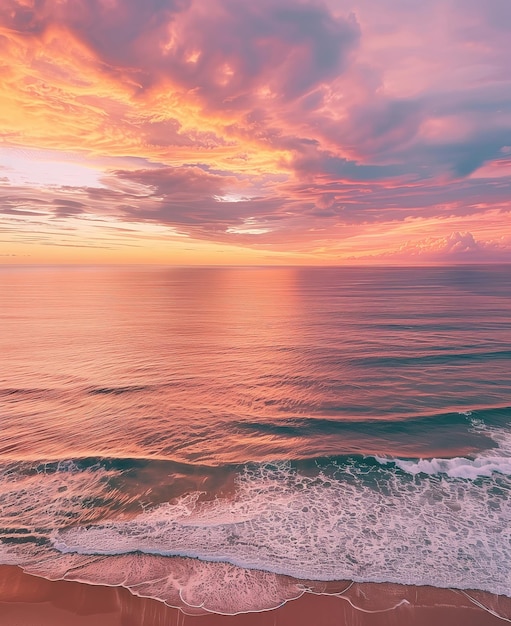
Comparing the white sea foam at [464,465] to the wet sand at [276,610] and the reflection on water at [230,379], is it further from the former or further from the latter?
the wet sand at [276,610]

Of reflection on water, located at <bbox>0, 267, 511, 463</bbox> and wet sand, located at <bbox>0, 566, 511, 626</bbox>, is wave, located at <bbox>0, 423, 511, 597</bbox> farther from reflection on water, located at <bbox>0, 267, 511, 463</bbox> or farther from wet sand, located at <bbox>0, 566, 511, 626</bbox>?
reflection on water, located at <bbox>0, 267, 511, 463</bbox>

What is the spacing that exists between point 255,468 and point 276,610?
23.3 ft

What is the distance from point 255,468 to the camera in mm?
17422

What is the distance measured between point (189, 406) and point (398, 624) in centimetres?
1648

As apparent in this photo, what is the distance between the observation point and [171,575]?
11555mm

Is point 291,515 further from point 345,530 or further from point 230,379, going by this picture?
point 230,379

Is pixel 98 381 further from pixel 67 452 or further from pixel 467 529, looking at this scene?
pixel 467 529

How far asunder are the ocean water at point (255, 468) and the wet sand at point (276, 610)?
0.37 metres

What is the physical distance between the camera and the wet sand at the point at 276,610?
10.1m

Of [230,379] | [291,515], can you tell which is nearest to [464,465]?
[291,515]

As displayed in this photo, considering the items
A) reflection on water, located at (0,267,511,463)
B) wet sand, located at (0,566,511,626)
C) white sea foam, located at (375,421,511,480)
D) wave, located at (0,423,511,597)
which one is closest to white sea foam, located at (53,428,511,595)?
wave, located at (0,423,511,597)

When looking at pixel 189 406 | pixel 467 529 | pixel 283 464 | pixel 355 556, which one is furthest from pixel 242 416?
pixel 467 529

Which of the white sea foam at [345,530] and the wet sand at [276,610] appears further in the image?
the white sea foam at [345,530]

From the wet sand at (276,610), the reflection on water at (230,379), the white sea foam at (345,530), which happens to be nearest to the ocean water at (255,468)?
the white sea foam at (345,530)
